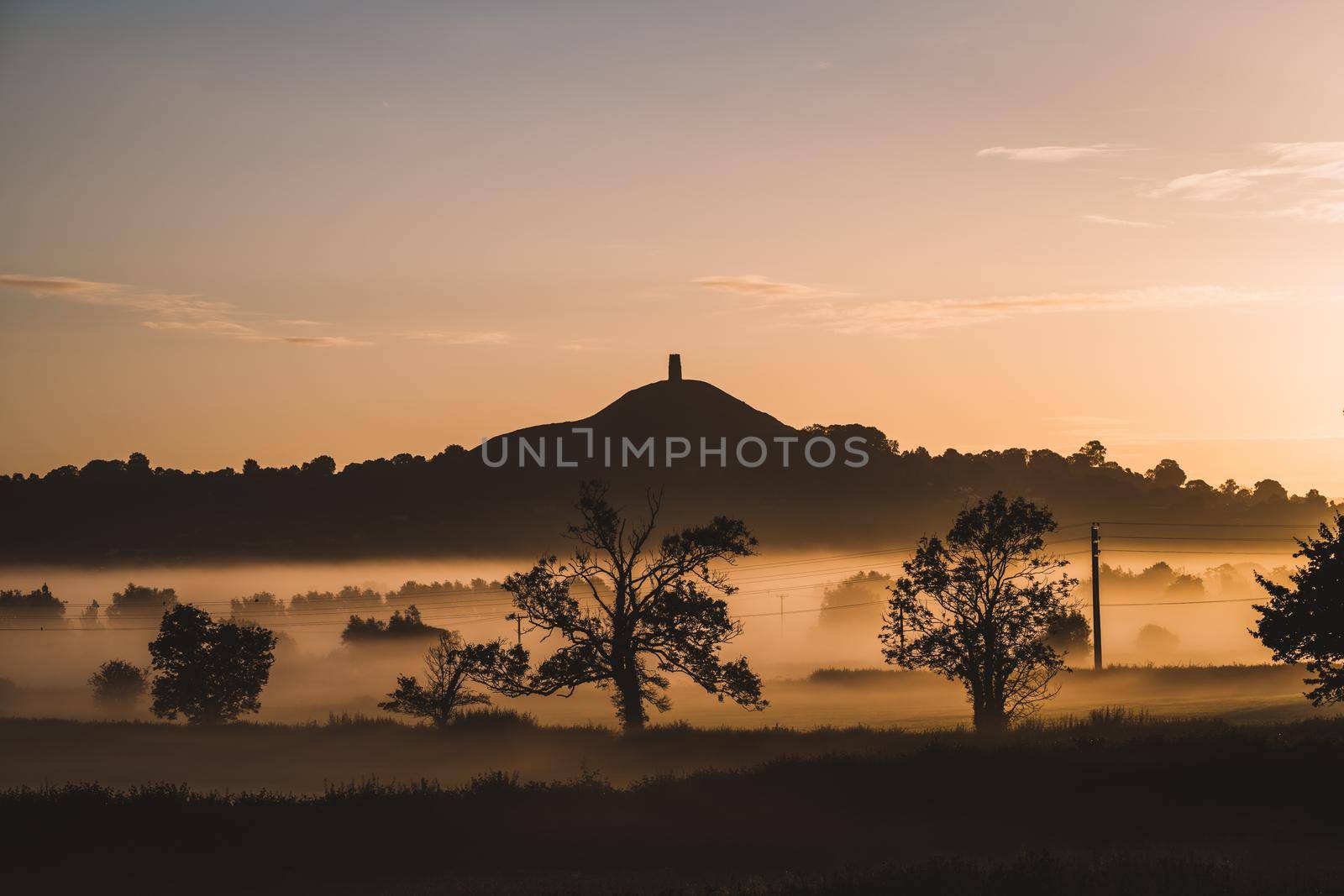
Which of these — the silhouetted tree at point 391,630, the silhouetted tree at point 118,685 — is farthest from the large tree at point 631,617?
the silhouetted tree at point 391,630

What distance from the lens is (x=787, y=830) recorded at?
28.9 meters

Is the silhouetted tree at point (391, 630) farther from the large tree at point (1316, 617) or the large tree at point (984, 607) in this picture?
the large tree at point (1316, 617)

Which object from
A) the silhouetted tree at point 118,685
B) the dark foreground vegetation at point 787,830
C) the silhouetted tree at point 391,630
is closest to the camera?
the dark foreground vegetation at point 787,830

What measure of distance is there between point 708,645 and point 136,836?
27721 millimetres

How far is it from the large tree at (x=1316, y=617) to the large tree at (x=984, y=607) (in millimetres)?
9253

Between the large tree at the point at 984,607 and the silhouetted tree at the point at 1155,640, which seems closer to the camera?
the large tree at the point at 984,607

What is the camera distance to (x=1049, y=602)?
1912 inches

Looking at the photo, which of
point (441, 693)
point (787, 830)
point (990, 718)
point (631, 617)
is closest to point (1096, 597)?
point (990, 718)

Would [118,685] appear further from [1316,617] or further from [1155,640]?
[1155,640]

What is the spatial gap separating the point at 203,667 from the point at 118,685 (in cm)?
5698

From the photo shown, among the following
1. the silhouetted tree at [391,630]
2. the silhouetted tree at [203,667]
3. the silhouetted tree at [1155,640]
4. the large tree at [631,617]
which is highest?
the large tree at [631,617]

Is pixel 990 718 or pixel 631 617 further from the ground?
pixel 631 617

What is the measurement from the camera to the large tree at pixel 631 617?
51.2m

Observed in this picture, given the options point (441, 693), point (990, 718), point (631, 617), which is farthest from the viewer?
point (441, 693)
